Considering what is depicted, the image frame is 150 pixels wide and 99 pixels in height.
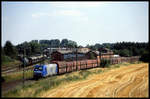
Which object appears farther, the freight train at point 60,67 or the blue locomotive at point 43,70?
the freight train at point 60,67

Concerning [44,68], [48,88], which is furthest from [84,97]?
[44,68]

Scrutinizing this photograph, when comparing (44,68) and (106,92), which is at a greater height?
(44,68)

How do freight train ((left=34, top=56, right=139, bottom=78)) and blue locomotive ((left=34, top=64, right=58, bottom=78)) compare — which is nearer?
blue locomotive ((left=34, top=64, right=58, bottom=78))

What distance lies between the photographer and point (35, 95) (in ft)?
51.4

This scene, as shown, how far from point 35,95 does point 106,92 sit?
7578 millimetres

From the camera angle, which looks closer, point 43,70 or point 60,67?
point 43,70

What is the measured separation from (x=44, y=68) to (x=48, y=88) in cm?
760

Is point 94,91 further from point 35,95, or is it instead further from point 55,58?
point 55,58

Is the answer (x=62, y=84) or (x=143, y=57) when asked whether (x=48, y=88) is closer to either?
(x=62, y=84)

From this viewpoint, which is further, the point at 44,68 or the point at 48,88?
the point at 44,68

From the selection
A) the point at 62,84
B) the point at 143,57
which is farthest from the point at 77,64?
the point at 143,57

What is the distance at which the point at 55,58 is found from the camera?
57.2 m

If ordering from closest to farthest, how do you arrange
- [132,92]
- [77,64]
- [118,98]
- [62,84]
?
[118,98] < [132,92] < [62,84] < [77,64]

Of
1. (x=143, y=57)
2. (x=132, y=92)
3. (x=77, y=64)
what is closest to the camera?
(x=132, y=92)
